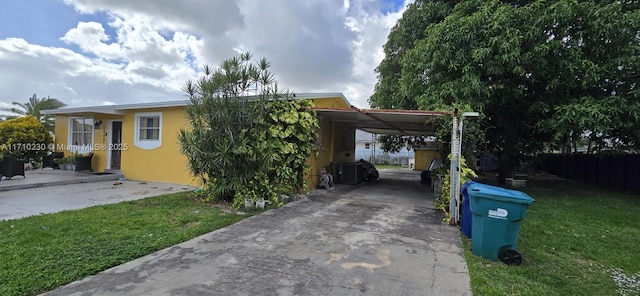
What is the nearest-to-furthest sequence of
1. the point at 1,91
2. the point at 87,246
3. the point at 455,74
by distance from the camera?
the point at 87,246 < the point at 455,74 < the point at 1,91

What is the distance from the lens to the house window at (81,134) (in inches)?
490

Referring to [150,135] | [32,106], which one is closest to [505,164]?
[150,135]

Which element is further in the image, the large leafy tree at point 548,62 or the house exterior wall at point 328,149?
the house exterior wall at point 328,149

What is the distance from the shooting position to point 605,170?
1341 cm

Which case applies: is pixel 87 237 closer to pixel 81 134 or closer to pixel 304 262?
pixel 304 262

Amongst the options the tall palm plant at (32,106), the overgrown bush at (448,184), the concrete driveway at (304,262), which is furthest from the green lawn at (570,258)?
the tall palm plant at (32,106)

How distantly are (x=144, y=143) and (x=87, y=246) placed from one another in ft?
24.7

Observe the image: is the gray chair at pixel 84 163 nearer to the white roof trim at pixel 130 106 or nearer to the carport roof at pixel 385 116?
the white roof trim at pixel 130 106

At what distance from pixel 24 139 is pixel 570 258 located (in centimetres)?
1705

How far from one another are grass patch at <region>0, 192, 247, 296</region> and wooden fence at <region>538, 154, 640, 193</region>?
13.4m

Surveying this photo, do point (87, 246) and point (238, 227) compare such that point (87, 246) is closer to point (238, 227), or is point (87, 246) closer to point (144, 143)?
point (238, 227)

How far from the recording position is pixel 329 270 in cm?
371

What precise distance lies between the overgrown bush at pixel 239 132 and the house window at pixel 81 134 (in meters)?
7.81

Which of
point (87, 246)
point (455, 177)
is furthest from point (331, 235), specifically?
point (87, 246)
